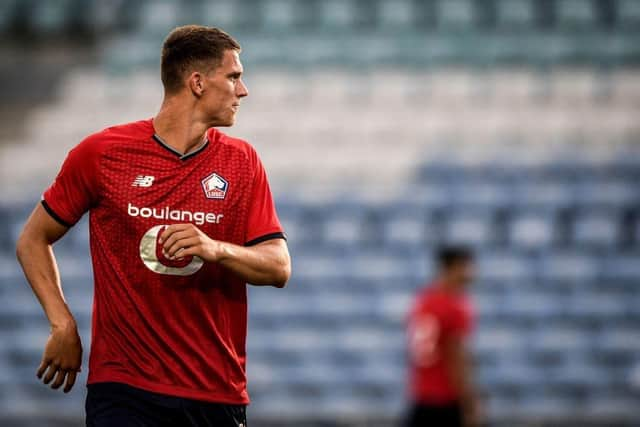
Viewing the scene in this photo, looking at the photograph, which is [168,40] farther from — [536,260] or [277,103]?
[277,103]

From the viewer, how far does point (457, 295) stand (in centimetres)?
658

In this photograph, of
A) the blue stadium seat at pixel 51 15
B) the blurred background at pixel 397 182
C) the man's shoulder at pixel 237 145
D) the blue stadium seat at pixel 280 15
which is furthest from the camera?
the blue stadium seat at pixel 51 15

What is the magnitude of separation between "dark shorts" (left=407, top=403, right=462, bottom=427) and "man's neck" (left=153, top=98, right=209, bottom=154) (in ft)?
12.4

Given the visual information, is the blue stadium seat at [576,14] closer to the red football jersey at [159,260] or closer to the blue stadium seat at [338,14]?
the blue stadium seat at [338,14]

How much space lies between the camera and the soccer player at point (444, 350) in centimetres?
645

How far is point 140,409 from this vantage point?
10.0ft

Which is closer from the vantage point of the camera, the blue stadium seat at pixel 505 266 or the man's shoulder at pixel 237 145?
the man's shoulder at pixel 237 145

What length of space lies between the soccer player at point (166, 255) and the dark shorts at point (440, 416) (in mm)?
3559

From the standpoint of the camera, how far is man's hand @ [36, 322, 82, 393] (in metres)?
3.07

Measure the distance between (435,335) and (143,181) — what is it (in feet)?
11.9

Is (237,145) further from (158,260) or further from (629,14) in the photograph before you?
(629,14)

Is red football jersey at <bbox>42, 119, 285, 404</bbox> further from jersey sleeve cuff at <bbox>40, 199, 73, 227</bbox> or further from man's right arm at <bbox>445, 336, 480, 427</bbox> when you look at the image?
man's right arm at <bbox>445, 336, 480, 427</bbox>

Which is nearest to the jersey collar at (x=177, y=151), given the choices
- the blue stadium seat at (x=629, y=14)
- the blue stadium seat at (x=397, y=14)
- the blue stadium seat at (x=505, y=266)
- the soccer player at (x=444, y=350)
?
the soccer player at (x=444, y=350)

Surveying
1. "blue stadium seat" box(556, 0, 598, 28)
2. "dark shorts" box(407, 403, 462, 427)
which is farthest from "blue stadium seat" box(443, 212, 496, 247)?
"dark shorts" box(407, 403, 462, 427)
